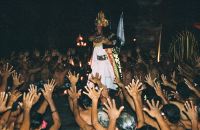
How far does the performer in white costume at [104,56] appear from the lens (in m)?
8.54

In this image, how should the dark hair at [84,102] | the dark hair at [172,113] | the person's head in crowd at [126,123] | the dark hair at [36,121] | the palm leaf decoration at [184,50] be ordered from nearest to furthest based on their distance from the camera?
the dark hair at [36,121], the dark hair at [172,113], the person's head in crowd at [126,123], the dark hair at [84,102], the palm leaf decoration at [184,50]

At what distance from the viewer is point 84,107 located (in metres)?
5.71

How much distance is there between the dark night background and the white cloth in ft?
18.7

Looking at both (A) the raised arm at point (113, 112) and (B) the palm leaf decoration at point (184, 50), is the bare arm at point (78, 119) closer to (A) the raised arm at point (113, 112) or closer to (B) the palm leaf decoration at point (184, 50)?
(A) the raised arm at point (113, 112)

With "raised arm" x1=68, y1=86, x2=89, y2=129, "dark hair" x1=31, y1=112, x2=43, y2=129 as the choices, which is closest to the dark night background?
"raised arm" x1=68, y1=86, x2=89, y2=129

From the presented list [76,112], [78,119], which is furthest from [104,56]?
[78,119]

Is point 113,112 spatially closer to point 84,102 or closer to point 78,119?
point 78,119

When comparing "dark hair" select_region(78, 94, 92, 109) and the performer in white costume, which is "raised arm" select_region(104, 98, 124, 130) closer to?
"dark hair" select_region(78, 94, 92, 109)

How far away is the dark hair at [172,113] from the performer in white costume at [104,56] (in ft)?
12.8

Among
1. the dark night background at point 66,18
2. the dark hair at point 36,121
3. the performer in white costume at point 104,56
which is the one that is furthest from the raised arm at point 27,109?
the dark night background at point 66,18

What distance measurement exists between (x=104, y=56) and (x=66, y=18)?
8461mm

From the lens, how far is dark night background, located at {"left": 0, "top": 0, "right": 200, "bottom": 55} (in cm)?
1495

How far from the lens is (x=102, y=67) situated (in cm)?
874

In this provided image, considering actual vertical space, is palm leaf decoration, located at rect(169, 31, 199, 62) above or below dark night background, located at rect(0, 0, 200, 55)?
below
